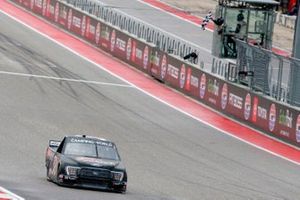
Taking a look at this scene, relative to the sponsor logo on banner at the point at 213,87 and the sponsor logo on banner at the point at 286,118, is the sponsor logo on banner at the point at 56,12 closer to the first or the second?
the sponsor logo on banner at the point at 213,87

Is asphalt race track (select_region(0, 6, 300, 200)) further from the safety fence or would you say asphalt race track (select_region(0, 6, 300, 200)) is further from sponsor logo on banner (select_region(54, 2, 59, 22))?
sponsor logo on banner (select_region(54, 2, 59, 22))

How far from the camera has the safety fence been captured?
3716 centimetres

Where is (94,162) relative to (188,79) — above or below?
above

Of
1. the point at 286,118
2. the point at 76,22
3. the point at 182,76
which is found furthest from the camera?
the point at 76,22

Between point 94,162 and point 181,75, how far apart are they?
69.8ft

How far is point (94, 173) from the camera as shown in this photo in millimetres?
23625

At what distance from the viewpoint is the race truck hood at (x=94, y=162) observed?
2372 cm

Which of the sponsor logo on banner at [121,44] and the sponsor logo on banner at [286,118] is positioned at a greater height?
the sponsor logo on banner at [286,118]

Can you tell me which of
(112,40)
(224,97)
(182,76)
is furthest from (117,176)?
(112,40)

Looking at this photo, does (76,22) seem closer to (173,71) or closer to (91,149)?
(173,71)

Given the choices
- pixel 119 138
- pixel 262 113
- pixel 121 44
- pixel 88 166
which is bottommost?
pixel 121 44

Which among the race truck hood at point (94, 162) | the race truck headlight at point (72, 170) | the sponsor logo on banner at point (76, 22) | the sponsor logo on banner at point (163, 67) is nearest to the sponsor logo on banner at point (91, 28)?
the sponsor logo on banner at point (76, 22)

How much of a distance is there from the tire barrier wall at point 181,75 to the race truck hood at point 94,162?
13556 mm

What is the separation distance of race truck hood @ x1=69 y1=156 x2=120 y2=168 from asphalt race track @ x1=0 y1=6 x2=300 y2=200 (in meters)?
0.62
